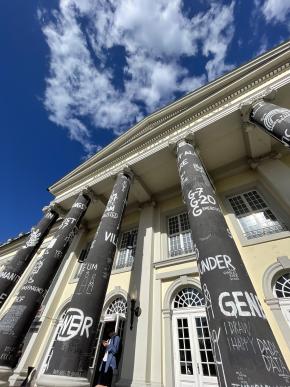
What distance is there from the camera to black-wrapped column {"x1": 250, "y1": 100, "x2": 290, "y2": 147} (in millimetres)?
4570

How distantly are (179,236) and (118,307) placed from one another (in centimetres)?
375

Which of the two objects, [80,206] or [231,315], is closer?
[231,315]

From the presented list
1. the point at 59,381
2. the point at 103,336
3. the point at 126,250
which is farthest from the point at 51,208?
the point at 59,381

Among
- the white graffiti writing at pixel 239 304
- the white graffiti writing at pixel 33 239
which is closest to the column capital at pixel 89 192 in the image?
the white graffiti writing at pixel 33 239

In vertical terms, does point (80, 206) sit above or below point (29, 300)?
above

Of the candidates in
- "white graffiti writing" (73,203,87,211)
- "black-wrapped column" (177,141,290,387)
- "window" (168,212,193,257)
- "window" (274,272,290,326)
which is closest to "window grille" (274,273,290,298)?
"window" (274,272,290,326)

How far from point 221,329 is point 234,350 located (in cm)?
26

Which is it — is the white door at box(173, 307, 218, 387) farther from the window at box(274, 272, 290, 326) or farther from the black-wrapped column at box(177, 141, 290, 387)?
the black-wrapped column at box(177, 141, 290, 387)

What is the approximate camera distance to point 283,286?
5.36 metres

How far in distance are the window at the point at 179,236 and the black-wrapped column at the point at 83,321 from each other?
134 inches

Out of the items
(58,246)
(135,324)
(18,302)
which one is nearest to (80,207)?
(58,246)

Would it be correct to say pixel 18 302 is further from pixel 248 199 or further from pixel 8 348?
pixel 248 199

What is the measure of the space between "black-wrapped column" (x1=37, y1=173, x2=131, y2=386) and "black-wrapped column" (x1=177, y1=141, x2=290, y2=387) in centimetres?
240

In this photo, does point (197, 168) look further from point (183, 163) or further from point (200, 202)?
point (200, 202)
